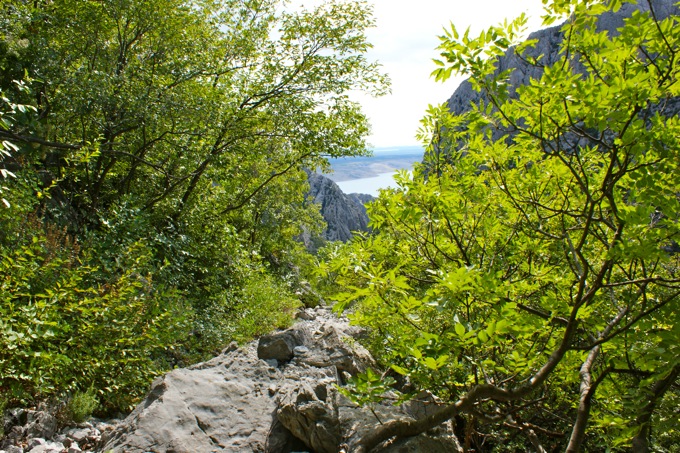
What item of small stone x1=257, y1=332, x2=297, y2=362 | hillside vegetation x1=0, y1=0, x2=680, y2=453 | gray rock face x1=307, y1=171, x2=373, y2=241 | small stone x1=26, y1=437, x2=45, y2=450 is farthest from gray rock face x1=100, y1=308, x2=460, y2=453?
gray rock face x1=307, y1=171, x2=373, y2=241

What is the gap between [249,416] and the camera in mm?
5008

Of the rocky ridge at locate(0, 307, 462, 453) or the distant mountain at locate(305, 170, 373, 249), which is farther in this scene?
the distant mountain at locate(305, 170, 373, 249)

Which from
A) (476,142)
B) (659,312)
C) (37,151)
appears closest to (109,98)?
(37,151)

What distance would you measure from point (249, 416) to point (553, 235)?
411 centimetres

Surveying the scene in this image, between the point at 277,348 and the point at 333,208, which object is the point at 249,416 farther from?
the point at 333,208

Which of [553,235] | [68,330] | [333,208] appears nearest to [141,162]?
[68,330]

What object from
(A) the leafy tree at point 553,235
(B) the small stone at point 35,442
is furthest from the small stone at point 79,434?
(A) the leafy tree at point 553,235

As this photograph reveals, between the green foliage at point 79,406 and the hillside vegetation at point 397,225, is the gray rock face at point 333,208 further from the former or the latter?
the green foliage at point 79,406

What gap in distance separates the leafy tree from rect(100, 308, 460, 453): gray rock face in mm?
436

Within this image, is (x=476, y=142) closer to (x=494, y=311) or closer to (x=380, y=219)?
(x=380, y=219)

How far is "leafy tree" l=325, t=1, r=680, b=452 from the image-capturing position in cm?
244

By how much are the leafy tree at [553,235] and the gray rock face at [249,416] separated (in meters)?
0.44

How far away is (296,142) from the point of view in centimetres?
1230

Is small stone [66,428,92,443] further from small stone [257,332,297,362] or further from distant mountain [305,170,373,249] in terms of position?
distant mountain [305,170,373,249]
